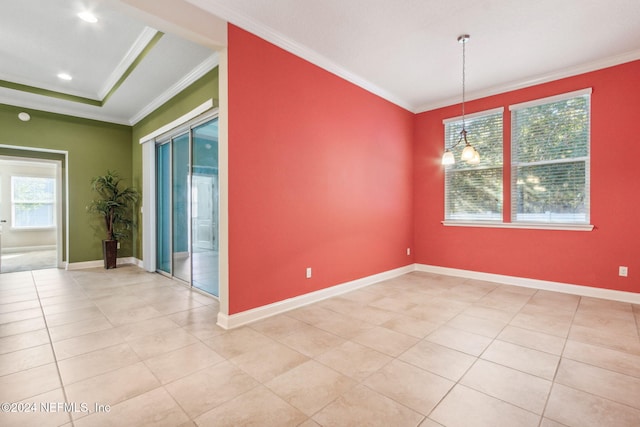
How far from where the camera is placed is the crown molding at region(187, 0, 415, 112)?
9.12ft

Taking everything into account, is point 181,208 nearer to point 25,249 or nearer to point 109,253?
point 109,253

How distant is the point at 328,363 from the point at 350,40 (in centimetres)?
336

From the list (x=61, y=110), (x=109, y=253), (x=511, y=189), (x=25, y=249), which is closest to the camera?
(x=511, y=189)

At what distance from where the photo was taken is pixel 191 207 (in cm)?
427

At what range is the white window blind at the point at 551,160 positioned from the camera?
4035mm

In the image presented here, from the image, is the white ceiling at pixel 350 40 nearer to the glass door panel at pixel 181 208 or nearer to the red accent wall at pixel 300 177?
the red accent wall at pixel 300 177

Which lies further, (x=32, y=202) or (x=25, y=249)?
(x=32, y=202)

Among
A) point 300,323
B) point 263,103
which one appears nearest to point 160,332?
point 300,323

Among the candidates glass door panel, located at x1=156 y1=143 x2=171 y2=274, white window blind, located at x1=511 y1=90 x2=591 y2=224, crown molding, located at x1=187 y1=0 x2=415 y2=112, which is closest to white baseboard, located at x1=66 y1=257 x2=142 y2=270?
glass door panel, located at x1=156 y1=143 x2=171 y2=274

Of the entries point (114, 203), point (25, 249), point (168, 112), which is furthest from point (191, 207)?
point (25, 249)

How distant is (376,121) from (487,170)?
1.99 meters

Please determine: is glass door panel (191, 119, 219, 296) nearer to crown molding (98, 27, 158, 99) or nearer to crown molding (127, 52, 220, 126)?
crown molding (127, 52, 220, 126)

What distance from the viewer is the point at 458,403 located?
1.81m

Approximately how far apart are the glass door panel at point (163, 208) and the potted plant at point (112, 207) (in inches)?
39.8
